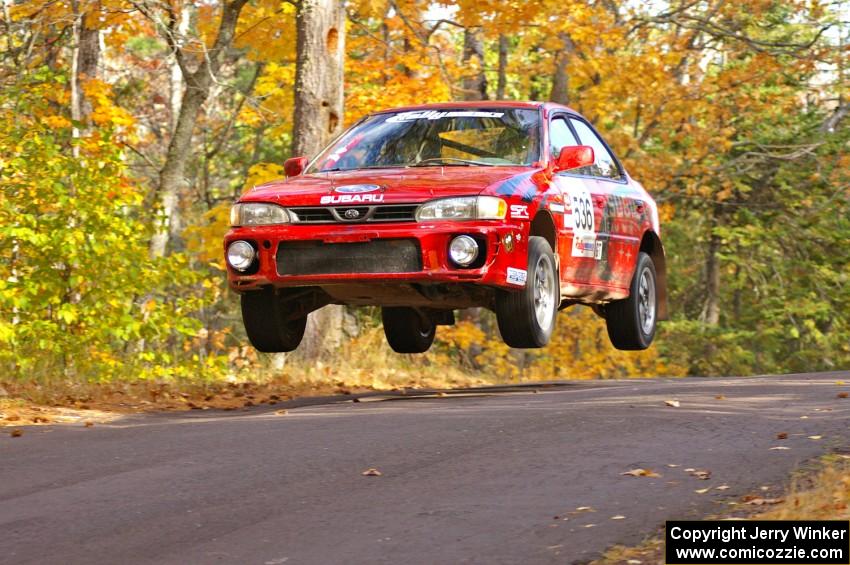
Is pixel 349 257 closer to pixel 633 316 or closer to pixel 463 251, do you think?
pixel 463 251

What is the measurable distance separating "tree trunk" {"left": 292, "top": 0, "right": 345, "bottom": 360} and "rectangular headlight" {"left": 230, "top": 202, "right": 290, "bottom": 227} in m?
5.71

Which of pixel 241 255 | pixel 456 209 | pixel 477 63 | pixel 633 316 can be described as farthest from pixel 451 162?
pixel 477 63

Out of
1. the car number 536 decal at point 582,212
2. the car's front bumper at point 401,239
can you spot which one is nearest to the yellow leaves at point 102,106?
the car number 536 decal at point 582,212

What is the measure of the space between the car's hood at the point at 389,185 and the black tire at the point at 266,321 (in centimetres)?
94

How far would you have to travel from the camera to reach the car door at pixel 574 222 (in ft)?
36.6

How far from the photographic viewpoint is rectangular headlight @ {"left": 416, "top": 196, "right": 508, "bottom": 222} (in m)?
9.77

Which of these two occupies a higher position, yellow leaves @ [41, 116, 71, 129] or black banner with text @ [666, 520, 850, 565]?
yellow leaves @ [41, 116, 71, 129]

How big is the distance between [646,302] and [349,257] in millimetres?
4377

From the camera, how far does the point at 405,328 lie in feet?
43.6

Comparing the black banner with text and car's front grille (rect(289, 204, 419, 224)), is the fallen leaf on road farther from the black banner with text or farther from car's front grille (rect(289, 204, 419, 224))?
car's front grille (rect(289, 204, 419, 224))

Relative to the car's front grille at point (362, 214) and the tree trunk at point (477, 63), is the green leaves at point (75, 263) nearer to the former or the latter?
→ the car's front grille at point (362, 214)

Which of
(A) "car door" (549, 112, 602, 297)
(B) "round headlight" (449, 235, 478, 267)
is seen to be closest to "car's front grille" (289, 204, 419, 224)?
(B) "round headlight" (449, 235, 478, 267)

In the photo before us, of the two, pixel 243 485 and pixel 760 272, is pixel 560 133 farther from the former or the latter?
pixel 760 272

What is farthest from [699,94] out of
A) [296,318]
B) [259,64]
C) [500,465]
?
[500,465]
